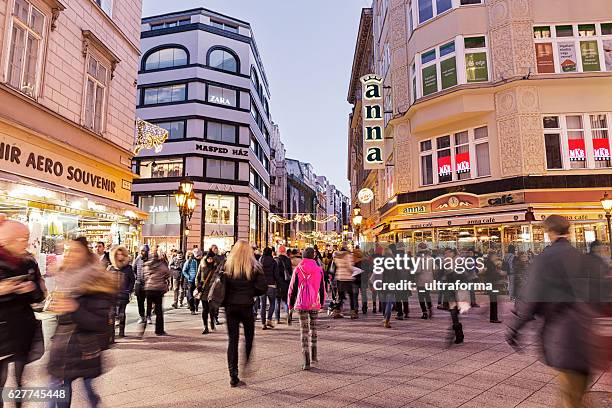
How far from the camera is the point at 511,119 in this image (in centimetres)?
1736

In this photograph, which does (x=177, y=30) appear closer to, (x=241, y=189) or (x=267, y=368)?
(x=241, y=189)

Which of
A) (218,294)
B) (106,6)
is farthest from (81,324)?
(106,6)

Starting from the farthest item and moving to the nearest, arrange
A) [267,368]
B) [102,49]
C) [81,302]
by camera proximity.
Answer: [102,49] < [267,368] < [81,302]

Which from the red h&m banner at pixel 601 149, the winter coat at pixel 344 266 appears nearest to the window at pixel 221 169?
the winter coat at pixel 344 266

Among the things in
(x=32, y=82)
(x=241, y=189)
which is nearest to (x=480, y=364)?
(x=32, y=82)

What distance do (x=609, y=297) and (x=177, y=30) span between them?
45.3m

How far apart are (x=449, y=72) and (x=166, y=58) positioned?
110ft

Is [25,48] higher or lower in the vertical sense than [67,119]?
higher

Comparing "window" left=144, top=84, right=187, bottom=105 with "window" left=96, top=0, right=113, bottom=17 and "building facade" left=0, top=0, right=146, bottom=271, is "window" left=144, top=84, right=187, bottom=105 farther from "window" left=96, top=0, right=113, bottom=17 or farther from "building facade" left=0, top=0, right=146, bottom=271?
"window" left=96, top=0, right=113, bottom=17

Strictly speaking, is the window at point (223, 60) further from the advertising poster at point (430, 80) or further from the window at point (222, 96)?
the advertising poster at point (430, 80)

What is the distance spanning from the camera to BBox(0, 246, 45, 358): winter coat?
12.0 feet

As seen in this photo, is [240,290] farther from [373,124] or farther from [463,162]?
[373,124]

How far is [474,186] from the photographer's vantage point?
58.9 feet

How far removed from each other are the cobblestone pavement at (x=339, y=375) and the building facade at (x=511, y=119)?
361 inches
